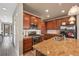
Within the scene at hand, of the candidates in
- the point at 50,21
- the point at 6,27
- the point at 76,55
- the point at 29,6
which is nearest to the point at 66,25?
the point at 50,21

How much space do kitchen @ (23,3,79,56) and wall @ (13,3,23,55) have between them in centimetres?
5

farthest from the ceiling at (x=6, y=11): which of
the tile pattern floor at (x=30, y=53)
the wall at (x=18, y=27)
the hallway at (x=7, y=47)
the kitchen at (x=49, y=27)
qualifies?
the tile pattern floor at (x=30, y=53)

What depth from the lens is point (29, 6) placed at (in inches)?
72.9

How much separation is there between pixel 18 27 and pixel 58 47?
2.36 feet

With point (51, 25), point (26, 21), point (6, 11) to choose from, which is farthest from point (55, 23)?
point (6, 11)

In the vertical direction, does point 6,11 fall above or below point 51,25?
above

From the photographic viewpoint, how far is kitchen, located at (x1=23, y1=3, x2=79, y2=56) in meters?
1.83

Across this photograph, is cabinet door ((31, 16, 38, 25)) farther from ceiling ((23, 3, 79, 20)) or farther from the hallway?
the hallway

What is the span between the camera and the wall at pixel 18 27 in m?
1.83

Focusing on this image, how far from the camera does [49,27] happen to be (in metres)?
1.92

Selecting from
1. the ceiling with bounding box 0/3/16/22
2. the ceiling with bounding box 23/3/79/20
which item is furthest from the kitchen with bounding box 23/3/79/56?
the ceiling with bounding box 0/3/16/22

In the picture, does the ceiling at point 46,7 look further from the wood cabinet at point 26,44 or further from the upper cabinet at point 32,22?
the wood cabinet at point 26,44

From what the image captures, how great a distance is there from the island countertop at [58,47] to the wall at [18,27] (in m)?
0.25

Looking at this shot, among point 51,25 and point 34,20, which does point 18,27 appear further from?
point 51,25
